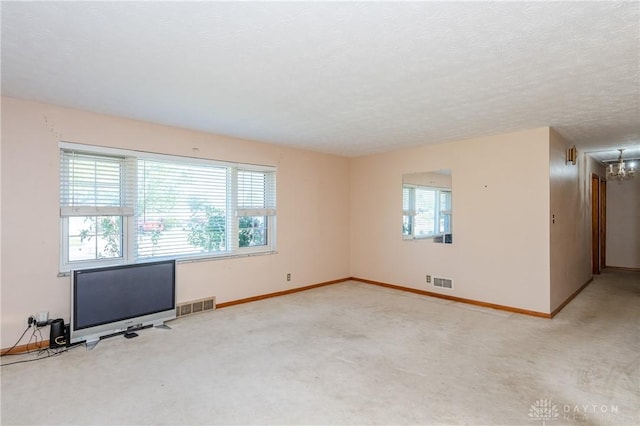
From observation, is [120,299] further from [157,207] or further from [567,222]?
[567,222]

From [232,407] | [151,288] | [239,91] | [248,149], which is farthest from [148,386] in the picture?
[248,149]

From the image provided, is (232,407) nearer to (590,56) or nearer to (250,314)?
(250,314)

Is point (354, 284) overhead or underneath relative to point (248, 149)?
underneath

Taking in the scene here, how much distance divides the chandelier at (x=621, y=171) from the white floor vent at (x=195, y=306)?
23.3 ft

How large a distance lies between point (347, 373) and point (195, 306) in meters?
2.46

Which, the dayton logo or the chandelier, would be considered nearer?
the dayton logo

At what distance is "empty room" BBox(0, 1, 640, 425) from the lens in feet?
6.93

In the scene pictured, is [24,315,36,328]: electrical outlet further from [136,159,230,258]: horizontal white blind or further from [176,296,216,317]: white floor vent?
[176,296,216,317]: white floor vent

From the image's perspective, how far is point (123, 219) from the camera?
12.8 ft

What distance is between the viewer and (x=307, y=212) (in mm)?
5871

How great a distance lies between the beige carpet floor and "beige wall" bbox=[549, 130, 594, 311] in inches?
24.6

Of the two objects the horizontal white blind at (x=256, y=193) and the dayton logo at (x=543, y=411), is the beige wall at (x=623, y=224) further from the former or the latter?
the horizontal white blind at (x=256, y=193)

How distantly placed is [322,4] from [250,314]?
369 centimetres

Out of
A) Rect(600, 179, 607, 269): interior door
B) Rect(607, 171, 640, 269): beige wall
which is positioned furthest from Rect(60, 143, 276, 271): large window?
Rect(607, 171, 640, 269): beige wall
